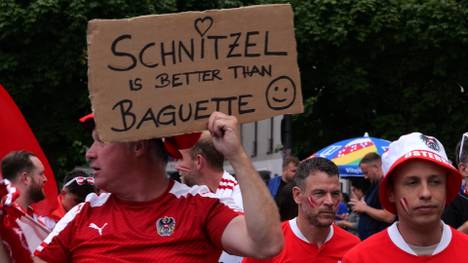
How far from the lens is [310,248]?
242 inches

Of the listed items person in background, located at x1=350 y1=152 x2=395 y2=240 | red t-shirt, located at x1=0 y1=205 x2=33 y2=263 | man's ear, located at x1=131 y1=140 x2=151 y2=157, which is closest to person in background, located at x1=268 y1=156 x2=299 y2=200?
person in background, located at x1=350 y1=152 x2=395 y2=240

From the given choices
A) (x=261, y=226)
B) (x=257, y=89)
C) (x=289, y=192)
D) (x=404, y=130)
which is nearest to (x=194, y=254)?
(x=261, y=226)

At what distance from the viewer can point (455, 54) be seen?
2638cm

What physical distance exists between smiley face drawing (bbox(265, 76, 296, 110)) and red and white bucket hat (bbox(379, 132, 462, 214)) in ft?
2.03

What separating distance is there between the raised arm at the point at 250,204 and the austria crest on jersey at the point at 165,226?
0.29 metres

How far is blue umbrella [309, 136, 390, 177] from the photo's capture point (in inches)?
631

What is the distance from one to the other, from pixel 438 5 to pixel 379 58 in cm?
243

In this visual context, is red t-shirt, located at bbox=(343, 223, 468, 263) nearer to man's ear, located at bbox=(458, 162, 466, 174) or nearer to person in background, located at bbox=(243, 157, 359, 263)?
person in background, located at bbox=(243, 157, 359, 263)

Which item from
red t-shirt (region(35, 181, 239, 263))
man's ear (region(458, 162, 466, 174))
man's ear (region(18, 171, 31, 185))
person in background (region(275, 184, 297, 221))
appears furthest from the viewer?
person in background (region(275, 184, 297, 221))

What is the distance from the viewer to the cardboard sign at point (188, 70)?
13.2 feet

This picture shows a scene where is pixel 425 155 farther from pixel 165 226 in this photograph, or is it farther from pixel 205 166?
pixel 205 166

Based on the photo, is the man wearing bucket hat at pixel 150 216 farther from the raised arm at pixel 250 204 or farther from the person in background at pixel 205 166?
the person in background at pixel 205 166

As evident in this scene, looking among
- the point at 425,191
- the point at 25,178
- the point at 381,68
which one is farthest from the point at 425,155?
the point at 381,68

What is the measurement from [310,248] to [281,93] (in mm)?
2097
